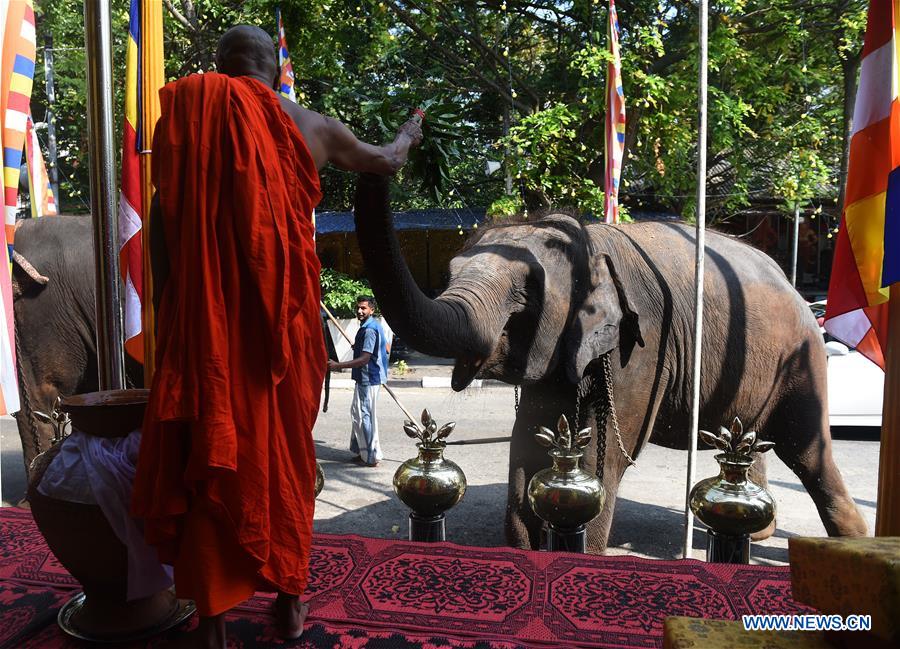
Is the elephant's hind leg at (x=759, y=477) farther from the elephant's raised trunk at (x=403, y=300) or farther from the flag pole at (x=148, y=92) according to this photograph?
the flag pole at (x=148, y=92)

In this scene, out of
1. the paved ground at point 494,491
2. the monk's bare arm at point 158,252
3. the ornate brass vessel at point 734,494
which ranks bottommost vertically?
the paved ground at point 494,491

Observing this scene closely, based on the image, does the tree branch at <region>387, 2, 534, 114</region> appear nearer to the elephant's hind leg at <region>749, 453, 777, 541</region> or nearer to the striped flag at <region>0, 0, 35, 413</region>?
the elephant's hind leg at <region>749, 453, 777, 541</region>

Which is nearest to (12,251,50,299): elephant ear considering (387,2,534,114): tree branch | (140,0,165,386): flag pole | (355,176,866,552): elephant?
(140,0,165,386): flag pole

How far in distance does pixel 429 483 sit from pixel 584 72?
6.57 meters

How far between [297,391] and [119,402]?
57cm

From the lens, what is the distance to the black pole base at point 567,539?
297 centimetres

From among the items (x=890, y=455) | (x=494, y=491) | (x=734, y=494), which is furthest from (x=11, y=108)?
(x=494, y=491)

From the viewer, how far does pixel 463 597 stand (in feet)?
8.22

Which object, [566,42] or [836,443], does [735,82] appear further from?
[836,443]

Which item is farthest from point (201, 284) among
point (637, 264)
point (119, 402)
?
point (637, 264)

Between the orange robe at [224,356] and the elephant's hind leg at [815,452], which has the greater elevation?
the orange robe at [224,356]

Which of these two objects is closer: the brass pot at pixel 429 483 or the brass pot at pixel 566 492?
the brass pot at pixel 566 492

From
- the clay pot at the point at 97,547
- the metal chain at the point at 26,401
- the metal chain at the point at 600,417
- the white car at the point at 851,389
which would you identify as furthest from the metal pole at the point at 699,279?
the white car at the point at 851,389

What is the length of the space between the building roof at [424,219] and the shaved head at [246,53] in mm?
11459
